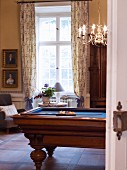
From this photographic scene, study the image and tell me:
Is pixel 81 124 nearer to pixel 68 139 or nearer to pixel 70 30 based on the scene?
pixel 68 139

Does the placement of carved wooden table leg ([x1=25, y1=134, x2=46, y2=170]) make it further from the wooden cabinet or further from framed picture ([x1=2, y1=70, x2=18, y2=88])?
framed picture ([x1=2, y1=70, x2=18, y2=88])

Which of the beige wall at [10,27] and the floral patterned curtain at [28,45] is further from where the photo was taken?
the beige wall at [10,27]

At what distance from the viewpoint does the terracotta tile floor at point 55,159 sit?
4469mm

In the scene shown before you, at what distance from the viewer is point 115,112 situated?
147cm

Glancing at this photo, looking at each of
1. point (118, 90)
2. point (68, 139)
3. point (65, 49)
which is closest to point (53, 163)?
point (68, 139)

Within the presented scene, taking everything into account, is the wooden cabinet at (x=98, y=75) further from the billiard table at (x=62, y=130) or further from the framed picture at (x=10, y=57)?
the billiard table at (x=62, y=130)

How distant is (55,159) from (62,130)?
1154mm

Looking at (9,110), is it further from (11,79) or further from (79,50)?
(79,50)

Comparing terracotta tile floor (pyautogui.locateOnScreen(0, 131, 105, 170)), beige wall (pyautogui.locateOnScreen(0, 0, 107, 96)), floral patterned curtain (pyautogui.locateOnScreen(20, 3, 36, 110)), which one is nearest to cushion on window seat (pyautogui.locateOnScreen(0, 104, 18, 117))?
floral patterned curtain (pyautogui.locateOnScreen(20, 3, 36, 110))

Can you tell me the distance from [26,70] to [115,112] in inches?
268

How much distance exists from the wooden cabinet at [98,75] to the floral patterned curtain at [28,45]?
1.59m

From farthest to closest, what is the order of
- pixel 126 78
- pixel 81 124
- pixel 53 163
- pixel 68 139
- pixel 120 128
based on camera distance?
pixel 53 163
pixel 68 139
pixel 81 124
pixel 126 78
pixel 120 128

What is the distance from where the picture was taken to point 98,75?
754 cm

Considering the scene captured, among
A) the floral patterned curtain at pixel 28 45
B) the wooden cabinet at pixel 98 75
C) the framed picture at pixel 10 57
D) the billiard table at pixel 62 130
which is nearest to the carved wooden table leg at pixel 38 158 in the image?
the billiard table at pixel 62 130
